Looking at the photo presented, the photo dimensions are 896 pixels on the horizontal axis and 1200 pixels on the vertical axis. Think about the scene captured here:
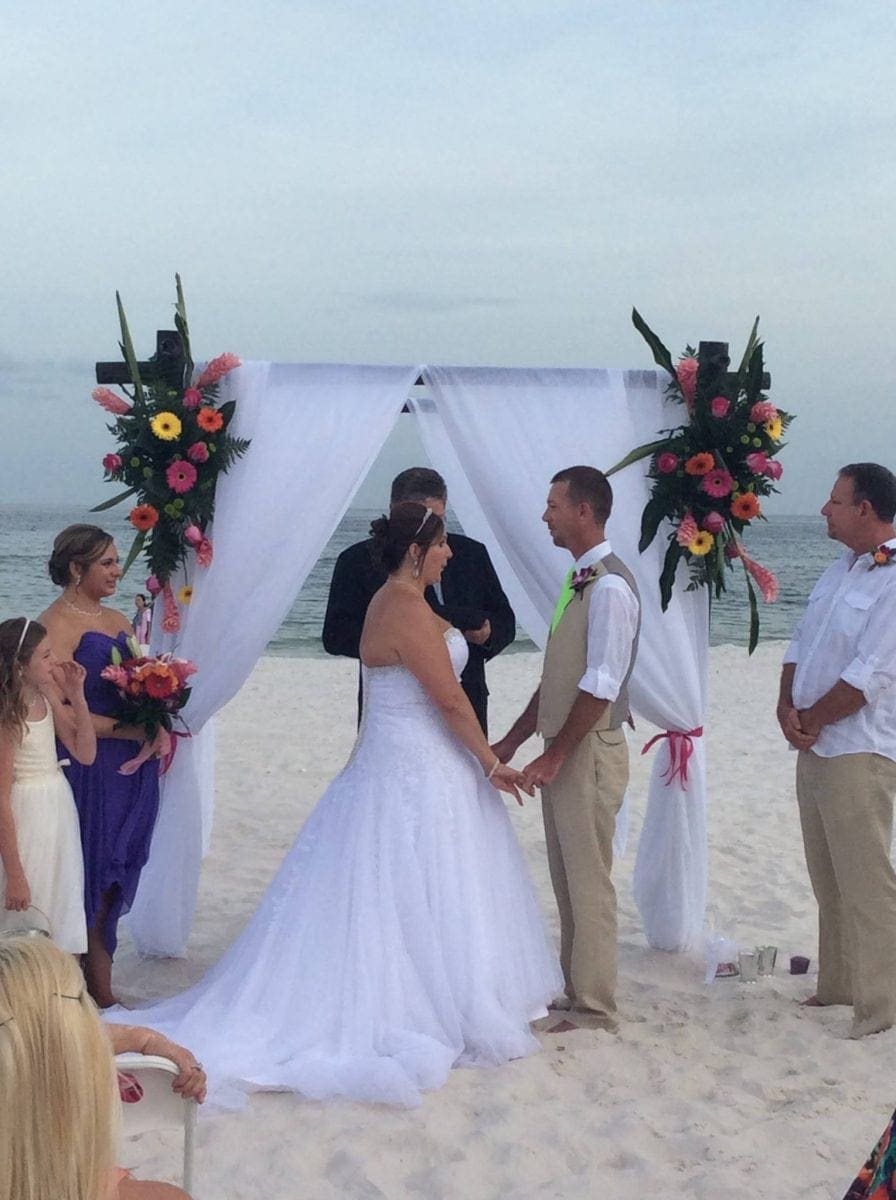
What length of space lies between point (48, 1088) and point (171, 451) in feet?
14.3

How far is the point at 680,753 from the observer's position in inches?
240

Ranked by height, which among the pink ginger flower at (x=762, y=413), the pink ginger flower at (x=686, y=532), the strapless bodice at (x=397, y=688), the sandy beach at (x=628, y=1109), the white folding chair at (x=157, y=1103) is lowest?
the sandy beach at (x=628, y=1109)

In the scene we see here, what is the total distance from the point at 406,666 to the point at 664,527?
171 centimetres

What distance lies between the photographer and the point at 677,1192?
374cm

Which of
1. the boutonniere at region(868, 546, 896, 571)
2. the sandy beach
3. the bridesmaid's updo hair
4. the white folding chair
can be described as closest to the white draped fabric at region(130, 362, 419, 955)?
the sandy beach

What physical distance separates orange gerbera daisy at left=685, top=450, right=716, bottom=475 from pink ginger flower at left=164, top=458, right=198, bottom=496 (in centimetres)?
211

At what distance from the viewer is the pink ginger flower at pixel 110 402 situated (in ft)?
18.8

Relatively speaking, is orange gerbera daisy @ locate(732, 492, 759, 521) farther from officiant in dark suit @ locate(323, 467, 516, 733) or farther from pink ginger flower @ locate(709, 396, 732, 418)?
officiant in dark suit @ locate(323, 467, 516, 733)

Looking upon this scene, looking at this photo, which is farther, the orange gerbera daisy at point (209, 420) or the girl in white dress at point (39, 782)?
the orange gerbera daisy at point (209, 420)

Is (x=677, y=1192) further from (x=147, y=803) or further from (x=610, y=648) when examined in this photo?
(x=147, y=803)

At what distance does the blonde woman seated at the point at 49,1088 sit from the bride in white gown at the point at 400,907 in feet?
9.48

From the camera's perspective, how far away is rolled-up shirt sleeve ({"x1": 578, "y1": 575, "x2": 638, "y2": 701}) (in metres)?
4.86

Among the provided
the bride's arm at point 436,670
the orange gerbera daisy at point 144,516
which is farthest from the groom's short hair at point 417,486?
Result: the orange gerbera daisy at point 144,516

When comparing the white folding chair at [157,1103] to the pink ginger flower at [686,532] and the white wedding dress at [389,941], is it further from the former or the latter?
the pink ginger flower at [686,532]
